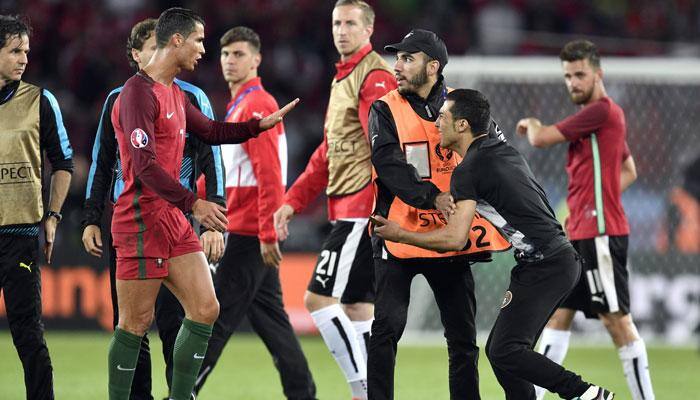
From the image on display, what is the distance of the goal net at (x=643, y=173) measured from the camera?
1195 cm

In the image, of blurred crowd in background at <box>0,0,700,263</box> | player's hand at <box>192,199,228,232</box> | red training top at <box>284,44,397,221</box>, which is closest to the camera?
player's hand at <box>192,199,228,232</box>

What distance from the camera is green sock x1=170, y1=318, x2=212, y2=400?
5977mm

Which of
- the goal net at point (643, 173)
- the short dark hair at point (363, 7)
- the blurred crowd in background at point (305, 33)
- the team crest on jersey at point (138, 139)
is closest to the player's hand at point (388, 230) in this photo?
the team crest on jersey at point (138, 139)

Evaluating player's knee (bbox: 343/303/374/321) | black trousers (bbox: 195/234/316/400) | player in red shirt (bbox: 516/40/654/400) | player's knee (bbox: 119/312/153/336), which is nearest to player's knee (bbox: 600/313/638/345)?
player in red shirt (bbox: 516/40/654/400)

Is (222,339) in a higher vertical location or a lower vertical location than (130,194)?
lower

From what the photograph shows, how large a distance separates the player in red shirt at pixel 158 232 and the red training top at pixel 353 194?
1.32m

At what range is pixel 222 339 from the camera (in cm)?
733

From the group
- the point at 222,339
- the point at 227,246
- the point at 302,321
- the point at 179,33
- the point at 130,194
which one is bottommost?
the point at 302,321

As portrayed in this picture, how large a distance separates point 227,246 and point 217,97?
9.81m

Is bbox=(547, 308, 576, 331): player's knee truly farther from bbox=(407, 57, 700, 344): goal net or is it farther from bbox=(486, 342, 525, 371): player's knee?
bbox=(407, 57, 700, 344): goal net

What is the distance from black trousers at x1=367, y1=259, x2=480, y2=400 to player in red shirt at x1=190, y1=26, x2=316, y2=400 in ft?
3.96

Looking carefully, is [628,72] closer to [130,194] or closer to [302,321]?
[302,321]

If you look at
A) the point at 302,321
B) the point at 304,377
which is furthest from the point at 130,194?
the point at 302,321

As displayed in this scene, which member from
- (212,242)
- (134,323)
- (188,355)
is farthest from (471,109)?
(134,323)
